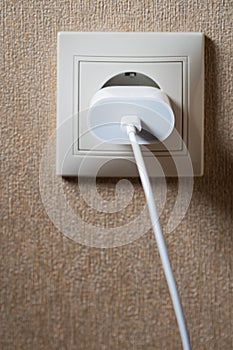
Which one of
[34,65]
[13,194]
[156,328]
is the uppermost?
[34,65]

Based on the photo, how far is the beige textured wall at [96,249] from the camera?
23.9 inches

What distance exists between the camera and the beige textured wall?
607 millimetres

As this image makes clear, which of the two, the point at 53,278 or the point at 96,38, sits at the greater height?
the point at 96,38

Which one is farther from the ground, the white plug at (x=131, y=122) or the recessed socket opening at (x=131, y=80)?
the recessed socket opening at (x=131, y=80)

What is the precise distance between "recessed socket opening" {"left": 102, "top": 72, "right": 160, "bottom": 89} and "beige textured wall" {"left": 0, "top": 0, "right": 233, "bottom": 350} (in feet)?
0.17

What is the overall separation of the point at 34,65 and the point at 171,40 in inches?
4.9

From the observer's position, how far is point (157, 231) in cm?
53

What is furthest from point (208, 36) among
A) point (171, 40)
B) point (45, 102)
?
point (45, 102)

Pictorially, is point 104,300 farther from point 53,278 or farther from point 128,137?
point 128,137

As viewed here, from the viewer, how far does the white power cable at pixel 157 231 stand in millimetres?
520

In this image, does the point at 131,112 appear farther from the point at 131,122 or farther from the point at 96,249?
the point at 96,249

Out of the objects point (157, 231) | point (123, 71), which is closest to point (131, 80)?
point (123, 71)

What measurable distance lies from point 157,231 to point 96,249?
0.31ft

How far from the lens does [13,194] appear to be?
612 millimetres
